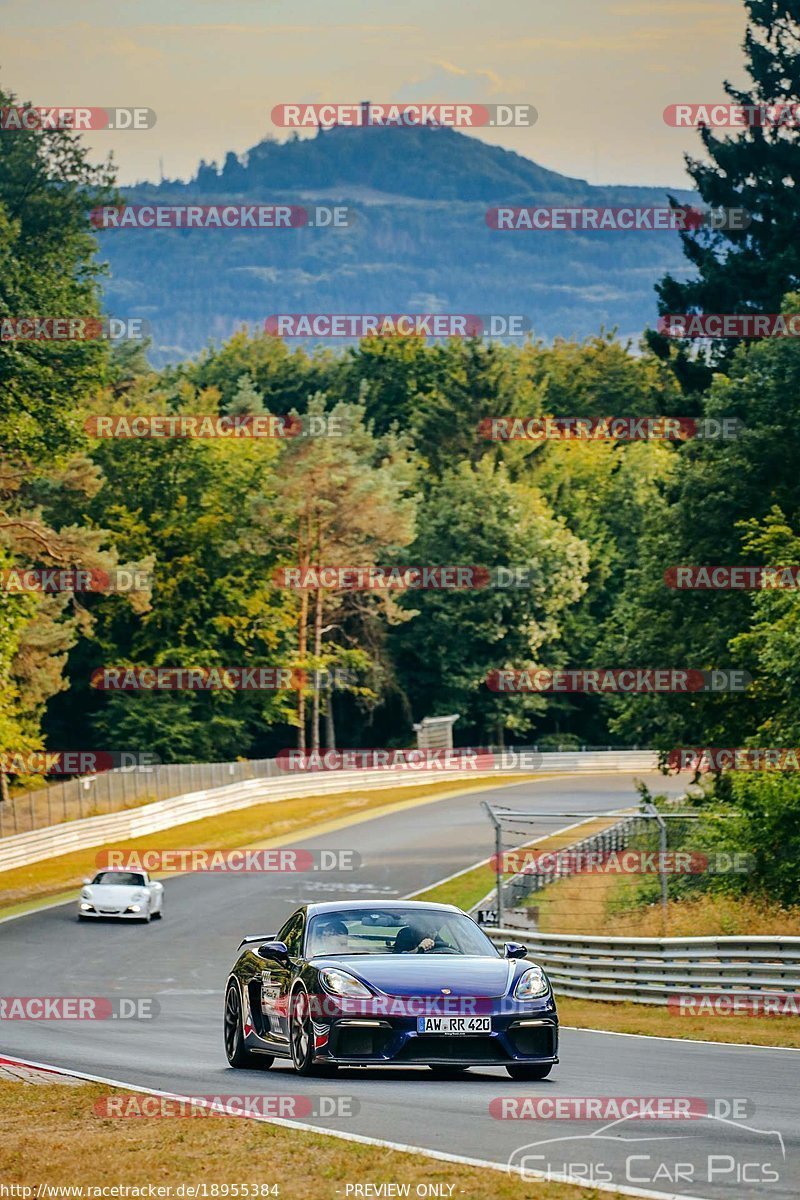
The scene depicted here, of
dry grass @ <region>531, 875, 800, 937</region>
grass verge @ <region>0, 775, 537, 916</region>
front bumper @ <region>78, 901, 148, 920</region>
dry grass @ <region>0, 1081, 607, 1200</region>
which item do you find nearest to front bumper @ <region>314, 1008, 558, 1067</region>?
dry grass @ <region>0, 1081, 607, 1200</region>

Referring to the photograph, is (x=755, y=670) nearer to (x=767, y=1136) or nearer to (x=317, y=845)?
(x=317, y=845)

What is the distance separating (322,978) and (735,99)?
62.1 metres

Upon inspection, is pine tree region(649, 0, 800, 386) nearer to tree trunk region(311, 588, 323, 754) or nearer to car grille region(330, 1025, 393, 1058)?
tree trunk region(311, 588, 323, 754)

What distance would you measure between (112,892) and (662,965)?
19.1 meters

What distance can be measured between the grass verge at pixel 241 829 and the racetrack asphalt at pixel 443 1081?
861 centimetres

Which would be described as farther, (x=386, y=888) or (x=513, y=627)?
(x=513, y=627)

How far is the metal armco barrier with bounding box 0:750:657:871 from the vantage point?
5116cm

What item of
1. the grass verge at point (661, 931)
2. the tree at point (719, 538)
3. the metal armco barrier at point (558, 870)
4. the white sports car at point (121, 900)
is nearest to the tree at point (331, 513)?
the tree at point (719, 538)

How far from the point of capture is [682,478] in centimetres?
4516

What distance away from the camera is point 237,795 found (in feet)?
215

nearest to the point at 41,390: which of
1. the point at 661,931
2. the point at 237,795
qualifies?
the point at 237,795

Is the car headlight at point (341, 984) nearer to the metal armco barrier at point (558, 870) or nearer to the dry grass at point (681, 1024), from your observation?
the dry grass at point (681, 1024)

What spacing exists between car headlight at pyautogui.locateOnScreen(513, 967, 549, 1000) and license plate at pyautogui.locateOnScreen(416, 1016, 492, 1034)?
0.40 metres

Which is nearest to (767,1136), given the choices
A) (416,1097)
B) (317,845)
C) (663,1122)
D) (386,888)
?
(663,1122)
